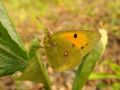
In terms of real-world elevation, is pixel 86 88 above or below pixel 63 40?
below

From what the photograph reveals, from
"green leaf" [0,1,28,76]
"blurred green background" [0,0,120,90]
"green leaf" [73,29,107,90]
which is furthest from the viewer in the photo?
"blurred green background" [0,0,120,90]

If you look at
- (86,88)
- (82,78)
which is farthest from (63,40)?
(86,88)

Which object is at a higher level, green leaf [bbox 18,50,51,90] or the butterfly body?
the butterfly body

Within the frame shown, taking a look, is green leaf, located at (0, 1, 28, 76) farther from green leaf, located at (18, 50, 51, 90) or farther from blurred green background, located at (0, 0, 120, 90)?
blurred green background, located at (0, 0, 120, 90)

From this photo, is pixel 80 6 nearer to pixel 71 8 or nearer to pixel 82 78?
pixel 71 8

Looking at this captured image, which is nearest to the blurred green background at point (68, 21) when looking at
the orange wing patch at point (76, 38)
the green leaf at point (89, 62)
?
the green leaf at point (89, 62)

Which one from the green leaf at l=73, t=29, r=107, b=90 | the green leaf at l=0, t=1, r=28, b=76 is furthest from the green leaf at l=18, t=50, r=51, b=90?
the green leaf at l=73, t=29, r=107, b=90

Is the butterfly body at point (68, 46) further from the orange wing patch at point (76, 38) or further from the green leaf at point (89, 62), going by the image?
the green leaf at point (89, 62)

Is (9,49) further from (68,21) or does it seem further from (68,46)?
(68,21)
